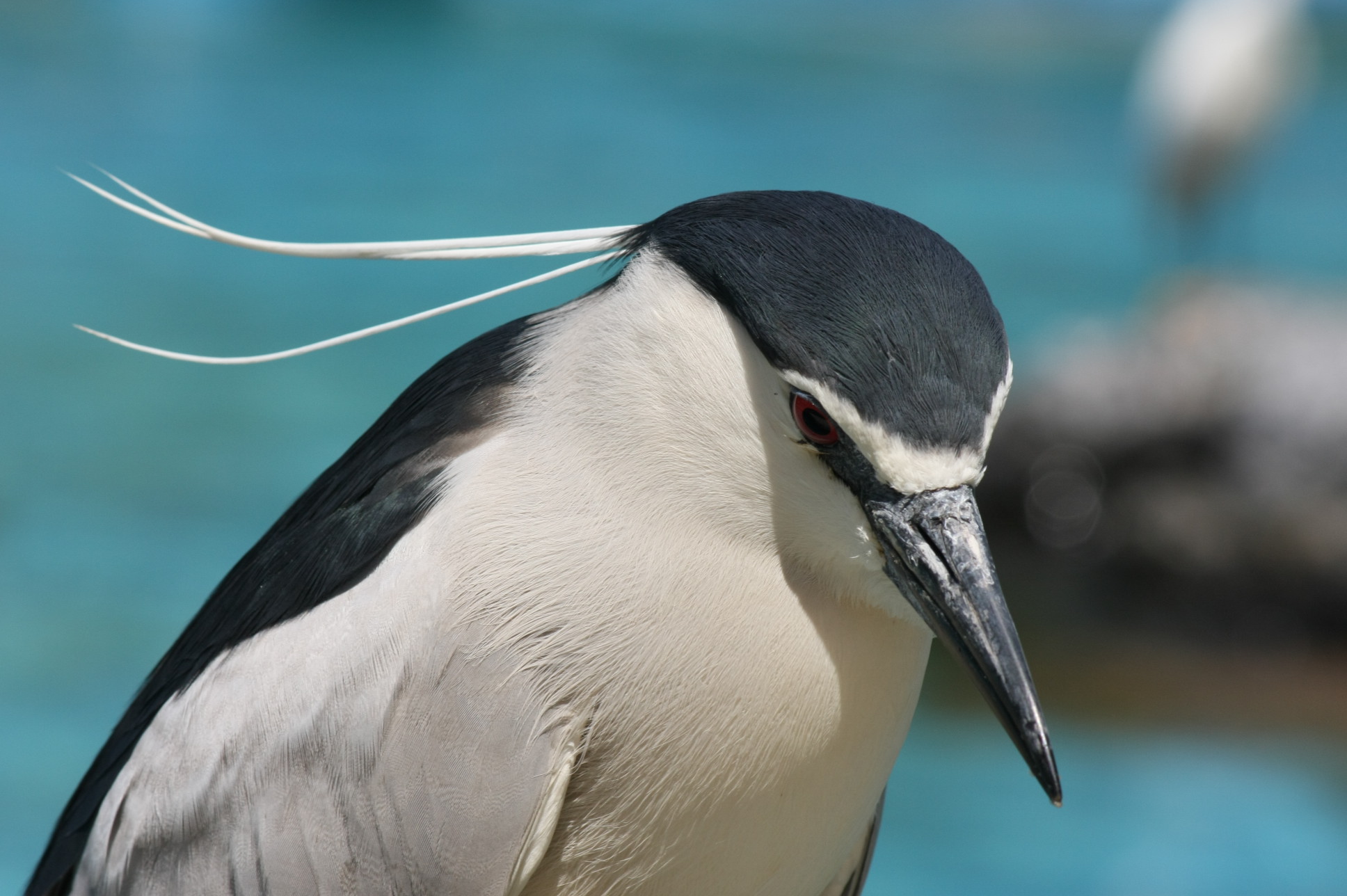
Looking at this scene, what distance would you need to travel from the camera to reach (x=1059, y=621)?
5609 mm

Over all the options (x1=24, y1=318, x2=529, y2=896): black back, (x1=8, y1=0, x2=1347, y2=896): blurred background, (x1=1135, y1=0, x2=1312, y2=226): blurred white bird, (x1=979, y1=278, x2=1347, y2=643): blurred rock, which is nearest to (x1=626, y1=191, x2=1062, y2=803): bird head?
(x1=24, y1=318, x2=529, y2=896): black back

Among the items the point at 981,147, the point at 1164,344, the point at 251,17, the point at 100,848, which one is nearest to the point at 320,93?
the point at 251,17

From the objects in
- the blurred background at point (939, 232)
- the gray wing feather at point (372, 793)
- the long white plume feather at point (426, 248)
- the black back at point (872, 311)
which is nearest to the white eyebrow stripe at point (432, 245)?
the long white plume feather at point (426, 248)

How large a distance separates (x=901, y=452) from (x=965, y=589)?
6.2 inches

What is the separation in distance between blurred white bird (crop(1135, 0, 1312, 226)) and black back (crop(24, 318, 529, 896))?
7.72 meters

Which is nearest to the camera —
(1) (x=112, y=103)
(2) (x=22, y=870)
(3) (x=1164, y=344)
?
(2) (x=22, y=870)

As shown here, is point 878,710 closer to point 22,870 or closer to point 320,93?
point 22,870

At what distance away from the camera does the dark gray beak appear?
1.41 meters

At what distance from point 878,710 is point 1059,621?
4240 mm

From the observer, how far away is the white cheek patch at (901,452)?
4.58 ft

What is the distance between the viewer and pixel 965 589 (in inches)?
55.9

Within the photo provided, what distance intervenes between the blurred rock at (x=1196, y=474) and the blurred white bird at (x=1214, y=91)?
2.62 meters

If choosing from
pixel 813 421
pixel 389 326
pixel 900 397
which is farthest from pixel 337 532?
pixel 900 397

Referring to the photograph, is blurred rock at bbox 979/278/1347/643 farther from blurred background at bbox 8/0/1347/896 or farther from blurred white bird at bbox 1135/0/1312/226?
blurred white bird at bbox 1135/0/1312/226
